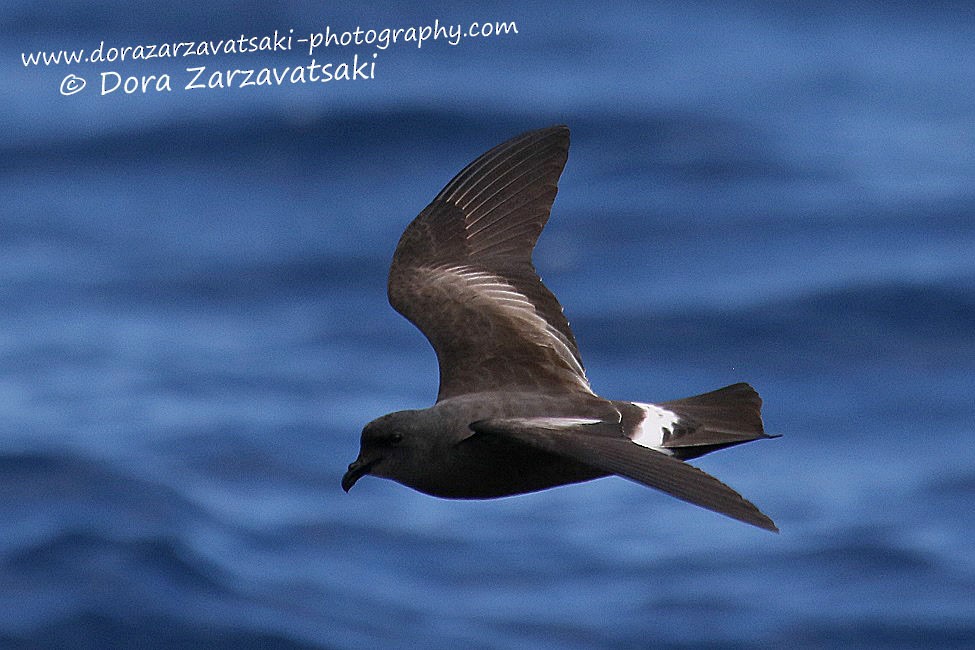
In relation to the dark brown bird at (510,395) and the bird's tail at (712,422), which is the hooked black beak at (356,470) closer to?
the dark brown bird at (510,395)

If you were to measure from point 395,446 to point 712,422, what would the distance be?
1169 millimetres

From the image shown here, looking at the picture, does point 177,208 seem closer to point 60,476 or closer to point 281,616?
point 60,476

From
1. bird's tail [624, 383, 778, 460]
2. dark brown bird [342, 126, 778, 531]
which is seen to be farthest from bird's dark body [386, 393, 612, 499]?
bird's tail [624, 383, 778, 460]

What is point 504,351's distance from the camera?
7500mm

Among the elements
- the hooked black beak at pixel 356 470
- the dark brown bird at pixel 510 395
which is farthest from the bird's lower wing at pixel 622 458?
the hooked black beak at pixel 356 470

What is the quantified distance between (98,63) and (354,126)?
2453 mm

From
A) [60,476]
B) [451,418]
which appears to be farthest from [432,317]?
[60,476]

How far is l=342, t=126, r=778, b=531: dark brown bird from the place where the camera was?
6188mm

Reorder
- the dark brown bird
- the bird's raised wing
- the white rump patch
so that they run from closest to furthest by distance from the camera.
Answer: the dark brown bird → the white rump patch → the bird's raised wing

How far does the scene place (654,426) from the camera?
693 centimetres

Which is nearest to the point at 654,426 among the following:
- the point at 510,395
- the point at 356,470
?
the point at 510,395

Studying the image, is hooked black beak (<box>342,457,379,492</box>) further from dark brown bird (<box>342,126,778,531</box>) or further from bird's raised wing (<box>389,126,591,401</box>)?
bird's raised wing (<box>389,126,591,401</box>)

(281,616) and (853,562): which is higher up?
(853,562)

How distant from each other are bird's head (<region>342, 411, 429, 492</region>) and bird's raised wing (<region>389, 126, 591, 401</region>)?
2.53 feet
